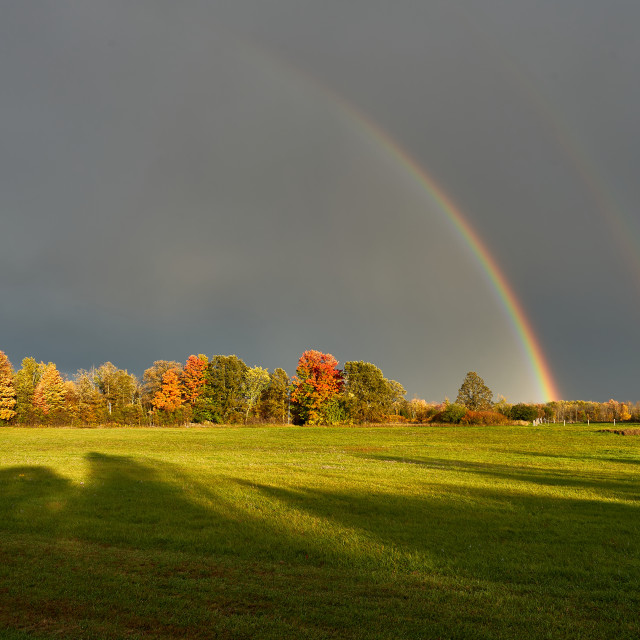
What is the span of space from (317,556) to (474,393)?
4079 inches

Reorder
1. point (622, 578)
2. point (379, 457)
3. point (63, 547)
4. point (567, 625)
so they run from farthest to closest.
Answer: point (379, 457), point (63, 547), point (622, 578), point (567, 625)

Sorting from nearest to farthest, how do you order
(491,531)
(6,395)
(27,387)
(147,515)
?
(491,531) < (147,515) < (6,395) < (27,387)

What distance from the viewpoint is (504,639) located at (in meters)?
6.01

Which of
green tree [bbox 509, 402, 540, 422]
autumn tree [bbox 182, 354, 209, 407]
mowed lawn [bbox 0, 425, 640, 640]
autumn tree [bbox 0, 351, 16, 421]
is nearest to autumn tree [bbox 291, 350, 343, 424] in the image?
autumn tree [bbox 182, 354, 209, 407]

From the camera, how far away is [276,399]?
93.4m

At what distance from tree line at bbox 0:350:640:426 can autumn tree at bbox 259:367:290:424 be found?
0.20 metres

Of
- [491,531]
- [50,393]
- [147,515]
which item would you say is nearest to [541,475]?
[491,531]

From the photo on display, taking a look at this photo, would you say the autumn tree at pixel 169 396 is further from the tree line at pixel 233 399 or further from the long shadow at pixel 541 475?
the long shadow at pixel 541 475

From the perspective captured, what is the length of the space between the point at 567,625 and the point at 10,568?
948cm

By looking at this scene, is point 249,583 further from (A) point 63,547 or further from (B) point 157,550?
(A) point 63,547

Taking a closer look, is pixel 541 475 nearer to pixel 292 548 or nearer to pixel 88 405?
pixel 292 548

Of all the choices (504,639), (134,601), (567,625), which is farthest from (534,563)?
(134,601)

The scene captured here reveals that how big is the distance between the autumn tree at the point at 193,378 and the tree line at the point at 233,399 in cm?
19

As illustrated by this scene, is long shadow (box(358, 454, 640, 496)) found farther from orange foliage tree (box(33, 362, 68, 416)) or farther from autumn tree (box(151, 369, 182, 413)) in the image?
orange foliage tree (box(33, 362, 68, 416))
